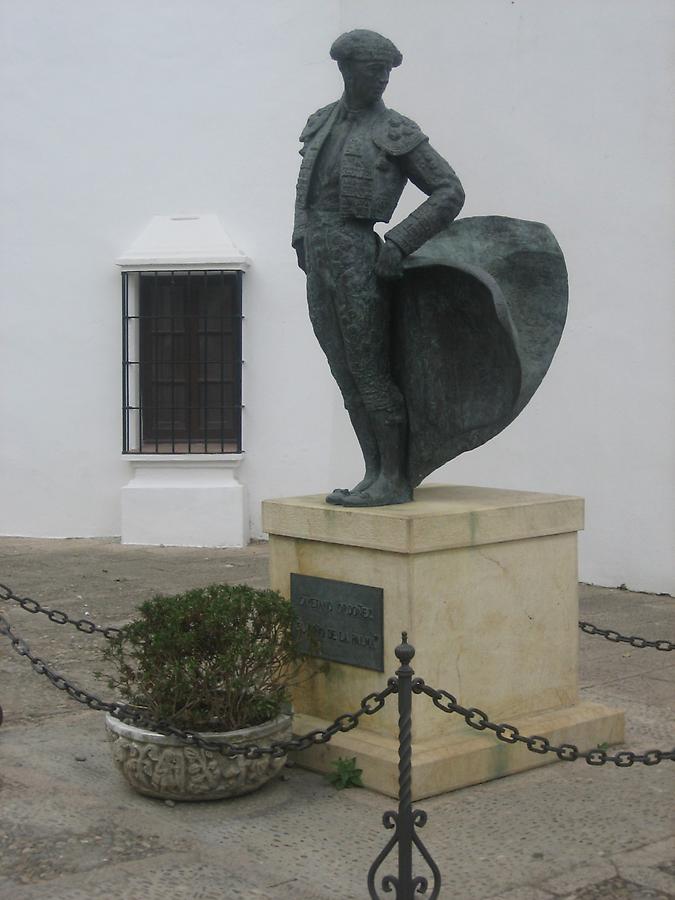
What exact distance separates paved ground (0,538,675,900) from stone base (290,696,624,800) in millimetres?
62

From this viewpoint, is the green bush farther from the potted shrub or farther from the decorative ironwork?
the decorative ironwork

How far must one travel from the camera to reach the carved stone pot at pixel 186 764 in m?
4.27

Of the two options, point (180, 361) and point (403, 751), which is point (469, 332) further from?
point (180, 361)

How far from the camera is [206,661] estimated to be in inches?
171

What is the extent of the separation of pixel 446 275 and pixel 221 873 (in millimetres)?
2392

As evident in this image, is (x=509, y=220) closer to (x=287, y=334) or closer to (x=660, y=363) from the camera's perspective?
(x=660, y=363)

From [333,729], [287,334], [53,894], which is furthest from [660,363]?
[53,894]

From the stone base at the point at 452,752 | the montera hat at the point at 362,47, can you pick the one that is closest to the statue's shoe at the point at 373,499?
the stone base at the point at 452,752

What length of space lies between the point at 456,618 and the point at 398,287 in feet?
4.47

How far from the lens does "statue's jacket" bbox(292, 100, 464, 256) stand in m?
4.80

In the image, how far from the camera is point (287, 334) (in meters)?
10.8

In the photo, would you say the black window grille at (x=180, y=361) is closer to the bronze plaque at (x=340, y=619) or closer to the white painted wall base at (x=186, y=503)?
the white painted wall base at (x=186, y=503)

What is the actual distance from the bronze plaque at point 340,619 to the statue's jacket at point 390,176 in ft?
4.42

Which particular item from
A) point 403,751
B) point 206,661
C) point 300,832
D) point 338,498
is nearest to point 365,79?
point 338,498
